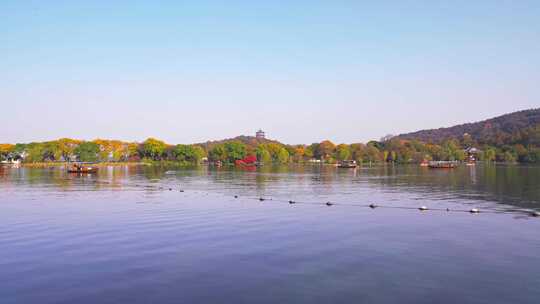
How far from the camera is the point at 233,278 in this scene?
1653cm

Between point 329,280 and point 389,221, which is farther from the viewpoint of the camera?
point 389,221

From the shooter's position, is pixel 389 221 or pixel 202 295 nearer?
pixel 202 295

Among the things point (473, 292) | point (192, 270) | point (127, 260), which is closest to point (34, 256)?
point (127, 260)

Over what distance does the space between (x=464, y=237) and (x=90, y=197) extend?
37.9 metres

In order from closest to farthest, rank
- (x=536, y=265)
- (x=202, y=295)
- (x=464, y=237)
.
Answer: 1. (x=202, y=295)
2. (x=536, y=265)
3. (x=464, y=237)

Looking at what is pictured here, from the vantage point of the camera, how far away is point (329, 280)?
1620cm

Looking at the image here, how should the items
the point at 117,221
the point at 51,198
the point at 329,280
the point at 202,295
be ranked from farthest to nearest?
the point at 51,198
the point at 117,221
the point at 329,280
the point at 202,295

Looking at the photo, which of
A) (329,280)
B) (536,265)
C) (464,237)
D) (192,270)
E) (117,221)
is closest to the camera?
(329,280)

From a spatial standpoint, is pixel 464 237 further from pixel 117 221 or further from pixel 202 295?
pixel 117 221

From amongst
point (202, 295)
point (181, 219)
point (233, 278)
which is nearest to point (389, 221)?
A: point (181, 219)

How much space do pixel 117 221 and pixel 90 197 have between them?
19471 mm

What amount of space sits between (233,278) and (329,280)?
140 inches

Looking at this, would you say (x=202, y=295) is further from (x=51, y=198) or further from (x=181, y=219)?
(x=51, y=198)

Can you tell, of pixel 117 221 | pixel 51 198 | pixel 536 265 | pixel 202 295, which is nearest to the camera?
pixel 202 295
